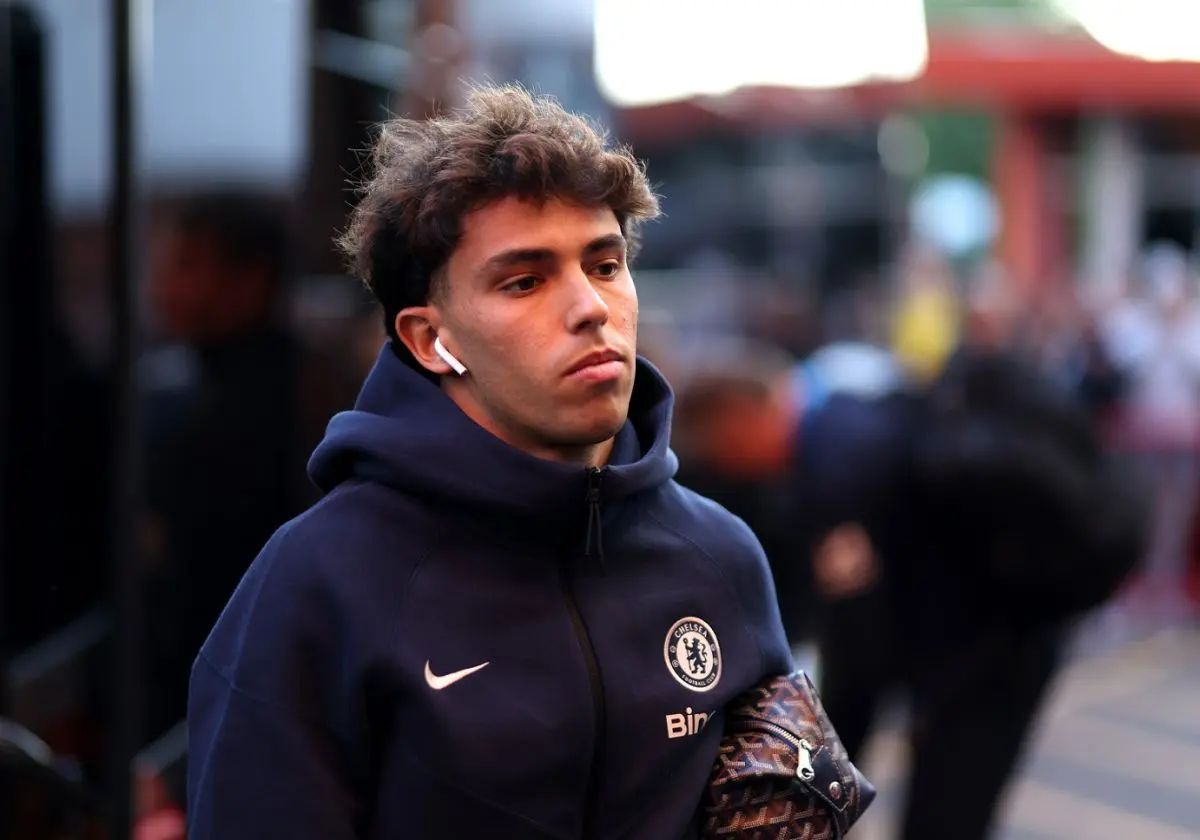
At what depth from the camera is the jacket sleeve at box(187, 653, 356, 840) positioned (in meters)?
1.92

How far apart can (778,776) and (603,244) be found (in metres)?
0.67

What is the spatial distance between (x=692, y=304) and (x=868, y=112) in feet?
6.92

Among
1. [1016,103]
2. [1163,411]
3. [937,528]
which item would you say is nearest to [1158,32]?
[1016,103]

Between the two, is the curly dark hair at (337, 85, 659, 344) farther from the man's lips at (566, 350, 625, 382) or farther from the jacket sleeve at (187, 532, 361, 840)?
the jacket sleeve at (187, 532, 361, 840)

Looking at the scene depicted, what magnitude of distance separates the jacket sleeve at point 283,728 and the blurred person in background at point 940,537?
9.91 feet

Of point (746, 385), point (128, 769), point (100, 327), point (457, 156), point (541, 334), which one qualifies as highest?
point (457, 156)

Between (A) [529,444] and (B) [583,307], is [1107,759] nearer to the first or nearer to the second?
(A) [529,444]

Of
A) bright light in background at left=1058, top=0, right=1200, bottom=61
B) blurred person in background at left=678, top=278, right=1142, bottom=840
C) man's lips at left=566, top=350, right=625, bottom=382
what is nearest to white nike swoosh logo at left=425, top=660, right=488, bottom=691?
man's lips at left=566, top=350, right=625, bottom=382

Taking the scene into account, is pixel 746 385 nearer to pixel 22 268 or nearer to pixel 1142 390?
pixel 22 268

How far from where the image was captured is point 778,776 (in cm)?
212

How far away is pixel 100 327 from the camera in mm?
3811

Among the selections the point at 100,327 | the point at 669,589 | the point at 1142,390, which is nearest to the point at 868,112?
the point at 1142,390

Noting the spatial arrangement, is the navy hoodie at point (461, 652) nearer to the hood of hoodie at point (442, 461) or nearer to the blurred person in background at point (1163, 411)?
the hood of hoodie at point (442, 461)

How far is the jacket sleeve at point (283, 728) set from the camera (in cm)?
192
